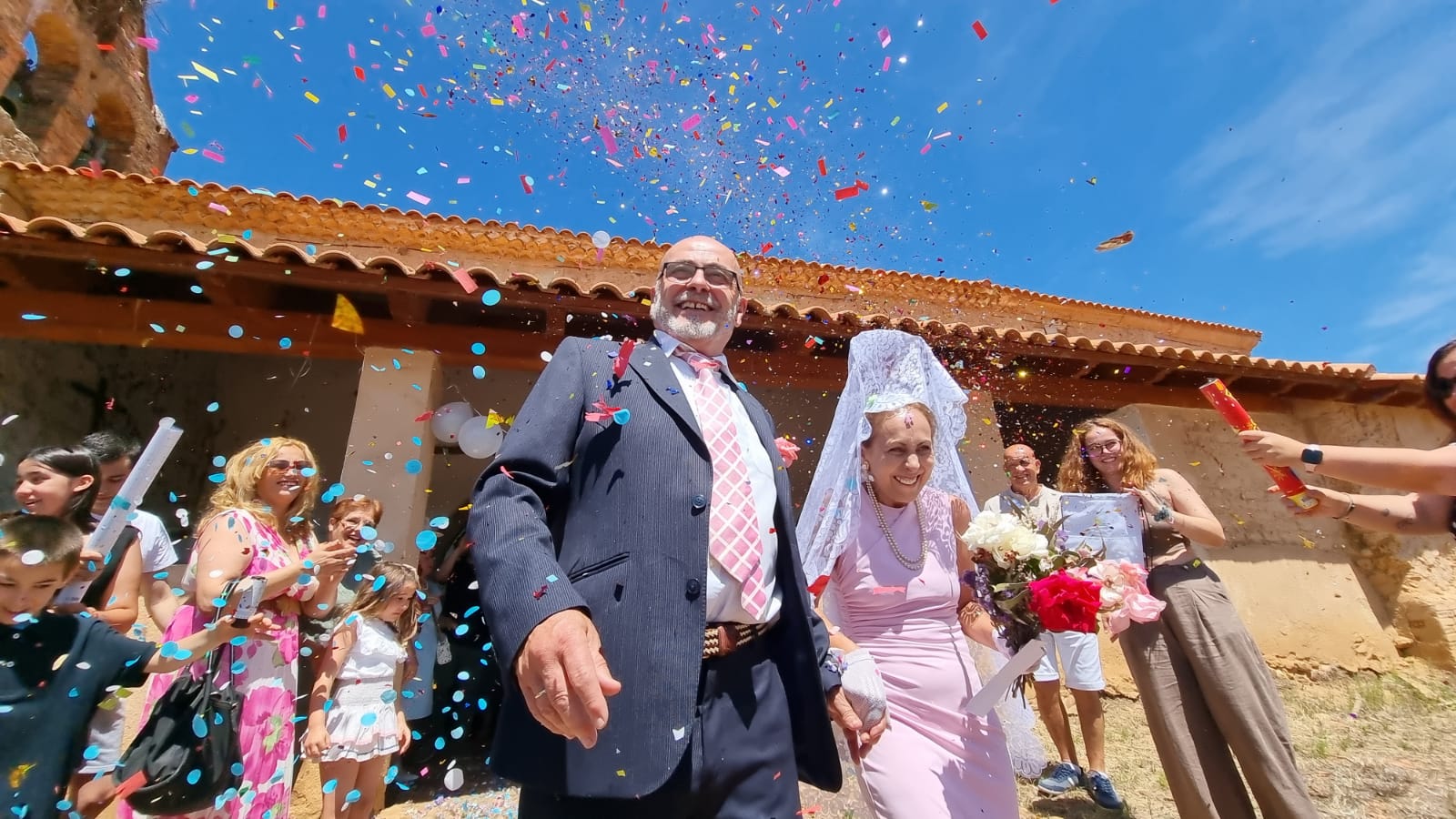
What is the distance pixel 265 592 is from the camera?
2.38 meters

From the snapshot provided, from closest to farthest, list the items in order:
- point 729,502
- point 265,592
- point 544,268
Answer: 1. point 729,502
2. point 265,592
3. point 544,268

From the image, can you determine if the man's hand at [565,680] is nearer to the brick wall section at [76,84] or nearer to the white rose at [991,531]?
the white rose at [991,531]

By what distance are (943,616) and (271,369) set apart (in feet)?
22.8

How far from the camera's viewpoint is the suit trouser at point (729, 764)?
1.21m

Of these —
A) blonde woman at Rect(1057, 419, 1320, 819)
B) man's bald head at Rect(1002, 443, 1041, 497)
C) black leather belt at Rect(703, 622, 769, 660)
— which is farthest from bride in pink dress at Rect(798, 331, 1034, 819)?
man's bald head at Rect(1002, 443, 1041, 497)

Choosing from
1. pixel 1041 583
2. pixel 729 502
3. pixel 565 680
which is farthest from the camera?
pixel 1041 583

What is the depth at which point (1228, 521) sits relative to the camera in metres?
6.44

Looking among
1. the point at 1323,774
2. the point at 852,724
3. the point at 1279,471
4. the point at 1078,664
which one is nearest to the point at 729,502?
the point at 852,724

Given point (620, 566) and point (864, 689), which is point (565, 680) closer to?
point (620, 566)

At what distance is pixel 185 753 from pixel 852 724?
2.17 metres

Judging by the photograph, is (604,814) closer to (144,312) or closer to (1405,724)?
(144,312)

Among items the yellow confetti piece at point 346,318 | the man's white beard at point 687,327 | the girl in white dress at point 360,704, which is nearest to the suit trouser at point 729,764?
the man's white beard at point 687,327

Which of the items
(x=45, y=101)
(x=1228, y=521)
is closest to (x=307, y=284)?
(x=1228, y=521)

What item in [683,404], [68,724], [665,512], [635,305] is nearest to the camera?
[665,512]
